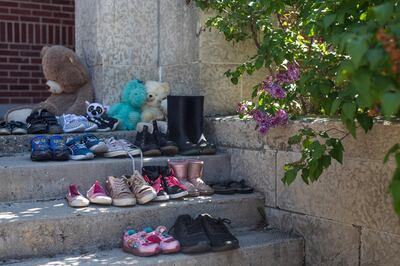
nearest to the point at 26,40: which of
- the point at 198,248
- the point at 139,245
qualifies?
the point at 139,245

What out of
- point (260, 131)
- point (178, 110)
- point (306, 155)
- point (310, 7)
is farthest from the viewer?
point (178, 110)

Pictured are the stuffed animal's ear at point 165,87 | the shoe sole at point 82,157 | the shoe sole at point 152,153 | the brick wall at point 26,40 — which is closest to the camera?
the shoe sole at point 82,157

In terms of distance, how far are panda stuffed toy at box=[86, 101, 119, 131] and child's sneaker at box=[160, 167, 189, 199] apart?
95cm

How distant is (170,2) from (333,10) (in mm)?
2700

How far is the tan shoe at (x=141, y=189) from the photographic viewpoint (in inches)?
140

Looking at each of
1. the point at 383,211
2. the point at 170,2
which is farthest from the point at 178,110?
the point at 383,211

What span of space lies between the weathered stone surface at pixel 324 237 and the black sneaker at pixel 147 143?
3.40ft

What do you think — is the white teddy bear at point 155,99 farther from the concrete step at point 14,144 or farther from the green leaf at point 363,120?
the green leaf at point 363,120

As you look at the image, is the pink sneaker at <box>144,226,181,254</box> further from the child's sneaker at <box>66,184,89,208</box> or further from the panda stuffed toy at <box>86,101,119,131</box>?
the panda stuffed toy at <box>86,101,119,131</box>

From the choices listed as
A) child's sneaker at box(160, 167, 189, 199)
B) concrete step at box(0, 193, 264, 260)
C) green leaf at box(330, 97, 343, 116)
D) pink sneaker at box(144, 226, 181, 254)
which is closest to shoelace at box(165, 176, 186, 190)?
child's sneaker at box(160, 167, 189, 199)

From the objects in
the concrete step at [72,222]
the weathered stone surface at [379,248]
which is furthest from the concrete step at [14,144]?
the weathered stone surface at [379,248]

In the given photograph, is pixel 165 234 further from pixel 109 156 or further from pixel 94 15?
pixel 94 15

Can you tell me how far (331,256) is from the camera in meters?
3.57

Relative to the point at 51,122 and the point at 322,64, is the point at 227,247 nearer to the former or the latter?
the point at 322,64
